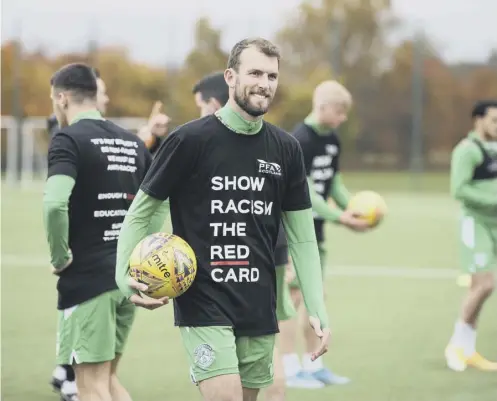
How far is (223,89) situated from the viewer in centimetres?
688

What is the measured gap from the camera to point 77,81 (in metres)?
6.32

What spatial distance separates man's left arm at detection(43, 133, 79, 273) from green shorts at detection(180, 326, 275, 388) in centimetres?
127

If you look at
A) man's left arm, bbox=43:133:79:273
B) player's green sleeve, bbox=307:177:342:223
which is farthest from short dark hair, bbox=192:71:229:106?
player's green sleeve, bbox=307:177:342:223

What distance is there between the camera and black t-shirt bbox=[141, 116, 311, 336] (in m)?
4.95

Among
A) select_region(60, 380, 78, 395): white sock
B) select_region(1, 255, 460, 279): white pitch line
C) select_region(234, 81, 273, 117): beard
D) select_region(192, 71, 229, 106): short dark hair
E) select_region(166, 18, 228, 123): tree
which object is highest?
select_region(166, 18, 228, 123): tree

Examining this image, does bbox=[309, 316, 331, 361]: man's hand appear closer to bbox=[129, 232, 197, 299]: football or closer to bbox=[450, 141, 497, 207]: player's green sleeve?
bbox=[129, 232, 197, 299]: football

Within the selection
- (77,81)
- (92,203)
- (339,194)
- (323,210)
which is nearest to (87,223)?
(92,203)

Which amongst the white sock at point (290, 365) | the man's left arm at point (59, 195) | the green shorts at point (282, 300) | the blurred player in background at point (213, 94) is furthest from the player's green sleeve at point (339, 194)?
the man's left arm at point (59, 195)

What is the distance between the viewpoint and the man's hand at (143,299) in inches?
188

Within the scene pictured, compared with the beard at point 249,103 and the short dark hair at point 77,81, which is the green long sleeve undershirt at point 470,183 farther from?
the beard at point 249,103

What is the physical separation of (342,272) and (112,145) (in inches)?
375

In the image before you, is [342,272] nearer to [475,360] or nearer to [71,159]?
[475,360]

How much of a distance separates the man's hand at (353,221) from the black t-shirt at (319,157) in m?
A: 0.23

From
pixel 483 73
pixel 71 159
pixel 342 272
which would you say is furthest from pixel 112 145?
pixel 483 73
